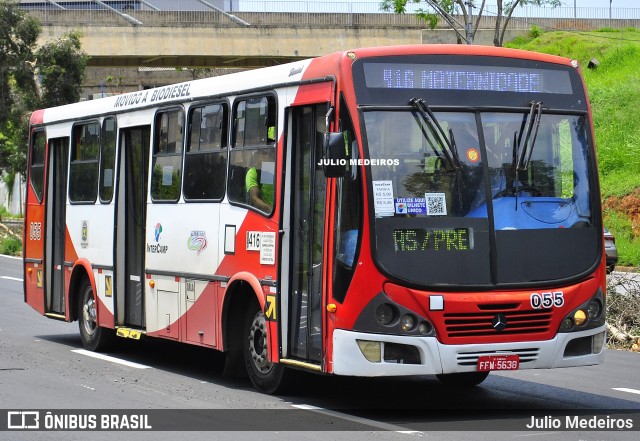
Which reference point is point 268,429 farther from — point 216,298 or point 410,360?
point 216,298

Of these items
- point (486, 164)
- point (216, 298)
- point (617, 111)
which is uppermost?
point (617, 111)

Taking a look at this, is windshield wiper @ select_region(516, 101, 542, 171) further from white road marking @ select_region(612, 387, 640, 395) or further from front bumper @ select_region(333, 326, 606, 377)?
white road marking @ select_region(612, 387, 640, 395)

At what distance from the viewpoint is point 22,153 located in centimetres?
3925

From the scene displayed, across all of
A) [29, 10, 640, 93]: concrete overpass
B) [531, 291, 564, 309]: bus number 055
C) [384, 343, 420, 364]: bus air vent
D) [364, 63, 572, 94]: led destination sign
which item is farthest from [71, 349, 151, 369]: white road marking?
[29, 10, 640, 93]: concrete overpass

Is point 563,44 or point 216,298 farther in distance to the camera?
point 563,44

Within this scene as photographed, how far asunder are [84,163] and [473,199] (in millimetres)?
7008

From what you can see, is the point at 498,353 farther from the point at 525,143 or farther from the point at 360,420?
the point at 525,143

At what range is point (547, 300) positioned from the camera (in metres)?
9.86

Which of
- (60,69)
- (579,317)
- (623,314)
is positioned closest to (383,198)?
(579,317)

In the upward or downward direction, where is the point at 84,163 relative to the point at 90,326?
upward

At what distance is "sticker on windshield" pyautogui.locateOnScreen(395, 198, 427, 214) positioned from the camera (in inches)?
380

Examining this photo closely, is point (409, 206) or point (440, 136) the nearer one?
point (409, 206)

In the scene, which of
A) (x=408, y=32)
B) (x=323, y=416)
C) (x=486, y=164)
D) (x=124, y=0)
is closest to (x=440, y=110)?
(x=486, y=164)

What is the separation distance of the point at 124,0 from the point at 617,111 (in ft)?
97.0
